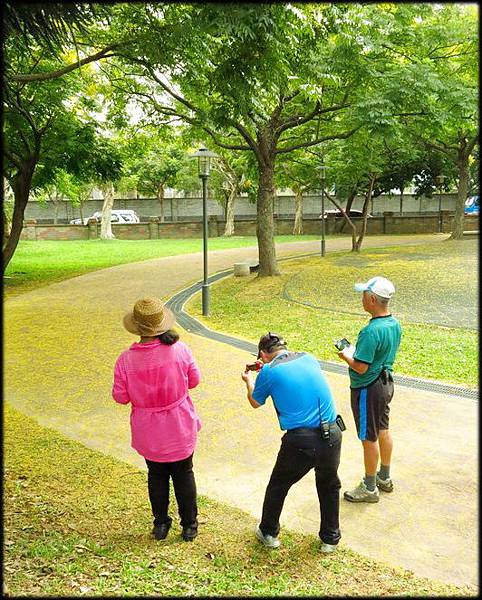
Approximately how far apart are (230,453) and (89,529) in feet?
5.17

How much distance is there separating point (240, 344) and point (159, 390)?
5.84m

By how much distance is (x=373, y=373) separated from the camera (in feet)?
12.3

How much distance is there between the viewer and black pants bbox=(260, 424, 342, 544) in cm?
321

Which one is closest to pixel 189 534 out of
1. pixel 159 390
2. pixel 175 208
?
pixel 159 390

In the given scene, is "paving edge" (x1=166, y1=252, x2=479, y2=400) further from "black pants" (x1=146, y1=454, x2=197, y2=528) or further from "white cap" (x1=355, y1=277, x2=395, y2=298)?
"black pants" (x1=146, y1=454, x2=197, y2=528)

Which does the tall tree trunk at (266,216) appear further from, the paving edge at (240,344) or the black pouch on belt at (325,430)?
the black pouch on belt at (325,430)

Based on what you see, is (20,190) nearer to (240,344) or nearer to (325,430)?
(240,344)

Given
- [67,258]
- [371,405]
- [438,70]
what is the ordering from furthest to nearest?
[67,258], [438,70], [371,405]

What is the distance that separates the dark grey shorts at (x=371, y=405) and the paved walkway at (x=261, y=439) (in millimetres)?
558

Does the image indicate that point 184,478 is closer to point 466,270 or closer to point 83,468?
point 83,468

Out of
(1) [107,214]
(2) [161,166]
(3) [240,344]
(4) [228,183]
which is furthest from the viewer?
(2) [161,166]

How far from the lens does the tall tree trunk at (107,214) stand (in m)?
33.4

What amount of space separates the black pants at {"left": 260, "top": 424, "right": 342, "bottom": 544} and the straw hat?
0.93 m

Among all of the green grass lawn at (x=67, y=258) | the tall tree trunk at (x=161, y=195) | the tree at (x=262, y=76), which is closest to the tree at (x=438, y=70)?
the tree at (x=262, y=76)
